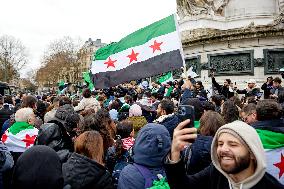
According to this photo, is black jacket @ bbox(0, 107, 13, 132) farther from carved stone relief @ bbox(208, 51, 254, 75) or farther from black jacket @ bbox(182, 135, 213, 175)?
carved stone relief @ bbox(208, 51, 254, 75)

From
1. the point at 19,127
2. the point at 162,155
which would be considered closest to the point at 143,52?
the point at 19,127

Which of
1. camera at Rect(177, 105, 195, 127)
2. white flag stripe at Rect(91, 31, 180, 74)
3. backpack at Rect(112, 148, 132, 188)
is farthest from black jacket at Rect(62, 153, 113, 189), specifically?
white flag stripe at Rect(91, 31, 180, 74)

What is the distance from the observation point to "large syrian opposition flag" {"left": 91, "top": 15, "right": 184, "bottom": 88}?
7945mm

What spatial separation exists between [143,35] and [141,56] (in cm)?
48

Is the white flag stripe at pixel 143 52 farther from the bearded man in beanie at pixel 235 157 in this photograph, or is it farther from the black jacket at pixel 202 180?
the bearded man in beanie at pixel 235 157

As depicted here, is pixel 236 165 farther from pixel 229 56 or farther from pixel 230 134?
pixel 229 56

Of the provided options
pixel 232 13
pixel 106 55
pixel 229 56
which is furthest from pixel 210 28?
pixel 106 55

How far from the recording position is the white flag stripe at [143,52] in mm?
7955

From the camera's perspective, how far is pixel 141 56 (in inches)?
328

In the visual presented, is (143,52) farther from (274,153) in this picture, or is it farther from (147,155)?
(147,155)

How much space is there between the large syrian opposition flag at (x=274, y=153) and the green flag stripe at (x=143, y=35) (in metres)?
3.99

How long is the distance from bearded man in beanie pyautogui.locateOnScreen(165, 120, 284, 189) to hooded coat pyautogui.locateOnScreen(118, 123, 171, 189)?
1.91 ft

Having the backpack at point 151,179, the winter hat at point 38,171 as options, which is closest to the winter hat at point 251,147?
the backpack at point 151,179

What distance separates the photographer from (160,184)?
12.2 ft
